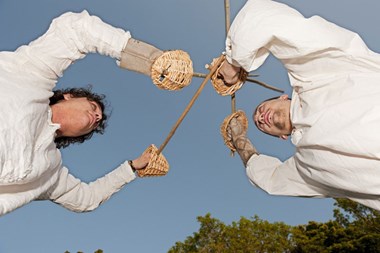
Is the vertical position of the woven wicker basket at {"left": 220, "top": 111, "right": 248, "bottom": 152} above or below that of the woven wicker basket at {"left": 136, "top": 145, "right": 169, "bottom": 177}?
above

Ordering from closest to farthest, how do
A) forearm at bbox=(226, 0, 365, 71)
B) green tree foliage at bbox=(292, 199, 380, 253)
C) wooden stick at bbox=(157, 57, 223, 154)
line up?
forearm at bbox=(226, 0, 365, 71), wooden stick at bbox=(157, 57, 223, 154), green tree foliage at bbox=(292, 199, 380, 253)

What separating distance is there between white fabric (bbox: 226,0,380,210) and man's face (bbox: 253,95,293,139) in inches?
9.1

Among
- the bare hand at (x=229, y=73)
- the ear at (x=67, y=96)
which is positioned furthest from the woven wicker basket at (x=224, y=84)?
the ear at (x=67, y=96)

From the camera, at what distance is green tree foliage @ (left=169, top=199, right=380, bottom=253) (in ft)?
45.8

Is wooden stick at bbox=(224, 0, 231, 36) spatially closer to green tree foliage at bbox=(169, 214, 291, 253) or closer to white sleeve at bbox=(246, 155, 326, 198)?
white sleeve at bbox=(246, 155, 326, 198)

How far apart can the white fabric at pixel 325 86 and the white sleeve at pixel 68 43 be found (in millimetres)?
703

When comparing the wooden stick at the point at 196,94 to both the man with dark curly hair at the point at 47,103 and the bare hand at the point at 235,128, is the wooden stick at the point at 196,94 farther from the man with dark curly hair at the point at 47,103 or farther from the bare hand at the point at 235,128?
the bare hand at the point at 235,128

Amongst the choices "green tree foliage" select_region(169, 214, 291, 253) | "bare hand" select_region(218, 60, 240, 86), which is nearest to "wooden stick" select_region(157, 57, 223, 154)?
"bare hand" select_region(218, 60, 240, 86)

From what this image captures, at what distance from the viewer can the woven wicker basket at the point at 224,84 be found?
10.4 ft

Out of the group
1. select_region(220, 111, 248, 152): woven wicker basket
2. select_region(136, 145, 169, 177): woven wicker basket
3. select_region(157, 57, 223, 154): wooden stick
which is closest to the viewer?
select_region(157, 57, 223, 154): wooden stick

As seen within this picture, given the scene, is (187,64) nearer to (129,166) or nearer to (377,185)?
(129,166)

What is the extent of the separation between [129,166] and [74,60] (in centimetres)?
103

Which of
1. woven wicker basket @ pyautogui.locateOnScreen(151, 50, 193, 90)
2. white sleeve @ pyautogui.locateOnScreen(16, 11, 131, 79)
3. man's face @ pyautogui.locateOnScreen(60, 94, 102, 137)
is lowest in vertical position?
man's face @ pyautogui.locateOnScreen(60, 94, 102, 137)

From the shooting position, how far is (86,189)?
11.1 ft
